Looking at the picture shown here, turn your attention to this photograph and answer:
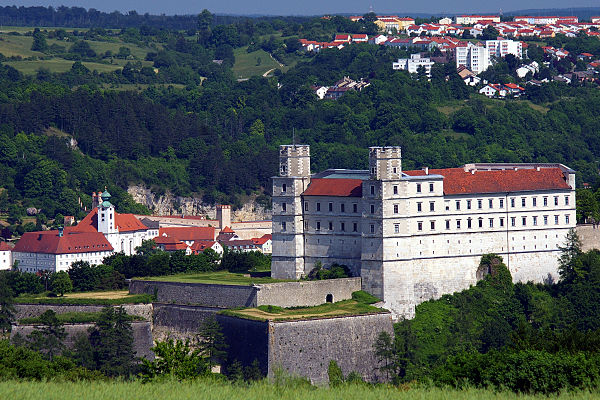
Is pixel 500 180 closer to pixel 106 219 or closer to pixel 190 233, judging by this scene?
pixel 106 219

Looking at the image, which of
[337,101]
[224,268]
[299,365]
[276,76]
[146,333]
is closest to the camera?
[299,365]

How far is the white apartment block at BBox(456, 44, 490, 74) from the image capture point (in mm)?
185000

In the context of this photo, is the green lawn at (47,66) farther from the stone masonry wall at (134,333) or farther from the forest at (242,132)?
the stone masonry wall at (134,333)

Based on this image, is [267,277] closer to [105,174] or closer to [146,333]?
[146,333]

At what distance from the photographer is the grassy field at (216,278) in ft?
257

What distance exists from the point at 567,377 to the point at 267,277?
30560 mm

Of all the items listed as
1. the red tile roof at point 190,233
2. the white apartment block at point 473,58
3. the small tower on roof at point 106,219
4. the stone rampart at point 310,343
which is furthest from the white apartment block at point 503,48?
the stone rampart at point 310,343

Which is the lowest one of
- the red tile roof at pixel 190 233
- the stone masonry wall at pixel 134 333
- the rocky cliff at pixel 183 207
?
the stone masonry wall at pixel 134 333

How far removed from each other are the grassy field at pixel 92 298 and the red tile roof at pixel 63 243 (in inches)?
573

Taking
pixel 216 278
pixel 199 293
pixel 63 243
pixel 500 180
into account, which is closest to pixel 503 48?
pixel 63 243

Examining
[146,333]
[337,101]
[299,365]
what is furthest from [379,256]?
[337,101]

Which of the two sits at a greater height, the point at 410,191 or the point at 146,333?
the point at 410,191

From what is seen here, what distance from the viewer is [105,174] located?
13300cm

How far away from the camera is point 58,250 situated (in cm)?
9669
